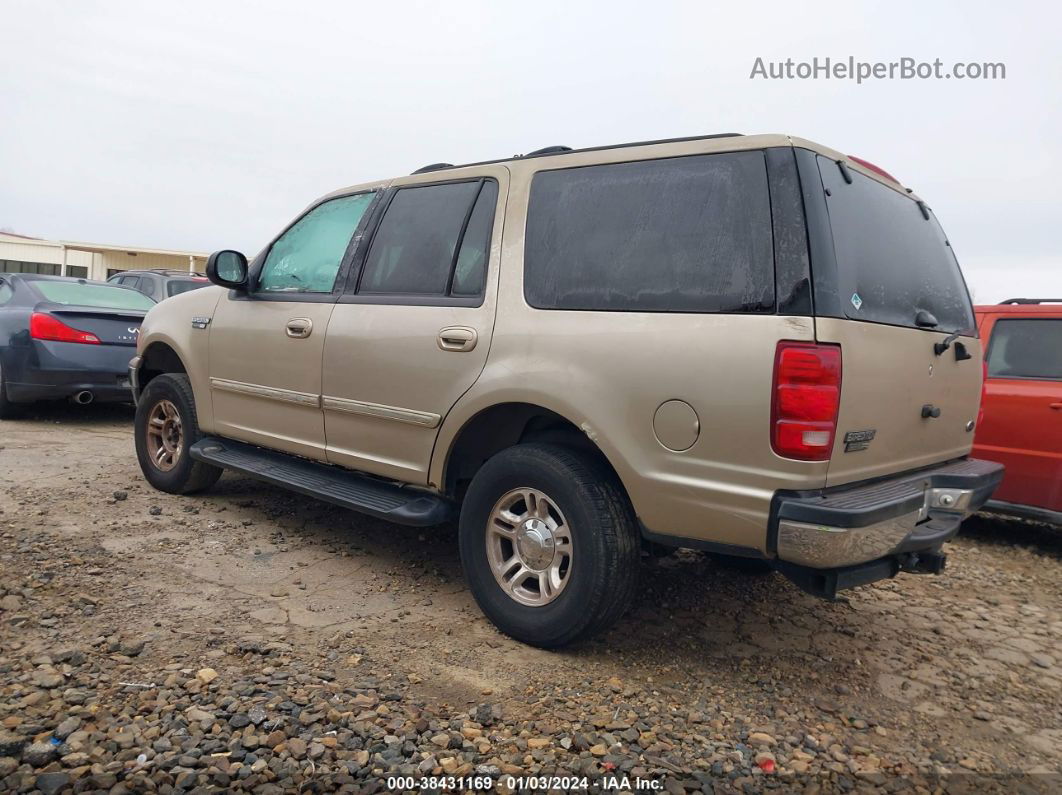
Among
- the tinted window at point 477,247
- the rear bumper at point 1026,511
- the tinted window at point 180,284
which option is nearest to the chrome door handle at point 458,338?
the tinted window at point 477,247

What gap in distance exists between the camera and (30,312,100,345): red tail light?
23.3 ft

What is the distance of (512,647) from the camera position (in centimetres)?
316

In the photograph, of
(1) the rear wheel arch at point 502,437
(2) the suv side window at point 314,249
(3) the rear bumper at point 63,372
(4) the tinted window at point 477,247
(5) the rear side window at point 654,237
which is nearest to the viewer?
(5) the rear side window at point 654,237

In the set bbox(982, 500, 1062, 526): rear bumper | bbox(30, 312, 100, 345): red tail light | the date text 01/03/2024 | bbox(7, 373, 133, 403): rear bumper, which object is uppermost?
bbox(30, 312, 100, 345): red tail light

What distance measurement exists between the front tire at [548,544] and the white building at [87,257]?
112 ft

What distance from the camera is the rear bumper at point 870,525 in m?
2.46

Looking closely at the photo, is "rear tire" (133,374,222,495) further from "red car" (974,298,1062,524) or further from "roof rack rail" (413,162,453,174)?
"red car" (974,298,1062,524)

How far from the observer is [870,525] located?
8.26ft

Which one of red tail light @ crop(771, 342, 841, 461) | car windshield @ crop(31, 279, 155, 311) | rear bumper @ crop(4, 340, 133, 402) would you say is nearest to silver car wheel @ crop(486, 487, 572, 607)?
red tail light @ crop(771, 342, 841, 461)

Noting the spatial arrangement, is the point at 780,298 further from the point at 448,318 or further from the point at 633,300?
the point at 448,318

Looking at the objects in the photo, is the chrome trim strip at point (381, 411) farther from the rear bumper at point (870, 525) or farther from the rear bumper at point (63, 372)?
the rear bumper at point (63, 372)

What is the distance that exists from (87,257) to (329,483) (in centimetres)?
4049

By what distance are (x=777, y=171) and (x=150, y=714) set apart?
8.93 feet

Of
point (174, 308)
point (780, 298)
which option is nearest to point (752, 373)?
point (780, 298)
